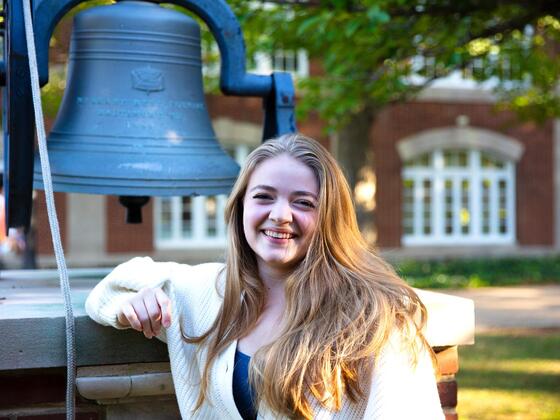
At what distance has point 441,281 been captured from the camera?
1526 centimetres

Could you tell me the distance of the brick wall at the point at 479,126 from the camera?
715 inches

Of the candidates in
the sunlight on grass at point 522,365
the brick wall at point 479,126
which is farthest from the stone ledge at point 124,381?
the brick wall at point 479,126

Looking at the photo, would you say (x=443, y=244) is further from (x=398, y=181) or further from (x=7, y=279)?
(x=7, y=279)

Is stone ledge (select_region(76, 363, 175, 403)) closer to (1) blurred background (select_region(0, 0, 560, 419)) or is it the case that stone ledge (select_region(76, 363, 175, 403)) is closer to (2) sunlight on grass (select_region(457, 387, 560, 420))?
(1) blurred background (select_region(0, 0, 560, 419))

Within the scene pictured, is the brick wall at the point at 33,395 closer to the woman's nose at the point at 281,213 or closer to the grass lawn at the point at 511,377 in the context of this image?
the woman's nose at the point at 281,213

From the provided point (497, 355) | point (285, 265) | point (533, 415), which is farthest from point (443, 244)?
point (285, 265)

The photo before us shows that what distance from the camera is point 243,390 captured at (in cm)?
212

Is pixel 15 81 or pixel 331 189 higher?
pixel 15 81

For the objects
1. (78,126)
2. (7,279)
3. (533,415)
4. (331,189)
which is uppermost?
(78,126)

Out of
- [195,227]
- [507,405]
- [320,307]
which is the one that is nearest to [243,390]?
[320,307]

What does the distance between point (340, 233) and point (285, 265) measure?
17cm

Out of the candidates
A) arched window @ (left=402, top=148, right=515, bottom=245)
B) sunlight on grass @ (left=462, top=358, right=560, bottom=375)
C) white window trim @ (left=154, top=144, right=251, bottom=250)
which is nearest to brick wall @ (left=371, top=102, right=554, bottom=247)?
arched window @ (left=402, top=148, right=515, bottom=245)

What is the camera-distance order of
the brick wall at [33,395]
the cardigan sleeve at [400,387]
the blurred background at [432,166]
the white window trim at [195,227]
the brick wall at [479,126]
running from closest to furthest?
1. the cardigan sleeve at [400,387]
2. the brick wall at [33,395]
3. the blurred background at [432,166]
4. the white window trim at [195,227]
5. the brick wall at [479,126]

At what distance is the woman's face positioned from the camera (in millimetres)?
2174
